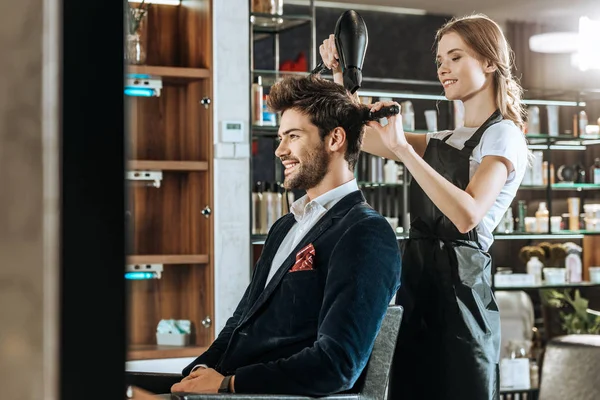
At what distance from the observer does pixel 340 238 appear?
201cm

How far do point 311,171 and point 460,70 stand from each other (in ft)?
1.56

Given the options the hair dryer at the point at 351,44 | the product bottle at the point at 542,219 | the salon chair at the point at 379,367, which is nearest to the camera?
the salon chair at the point at 379,367

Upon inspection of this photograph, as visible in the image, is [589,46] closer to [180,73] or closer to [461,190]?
[180,73]

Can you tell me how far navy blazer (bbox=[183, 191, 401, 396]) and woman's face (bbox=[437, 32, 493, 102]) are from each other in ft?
1.39

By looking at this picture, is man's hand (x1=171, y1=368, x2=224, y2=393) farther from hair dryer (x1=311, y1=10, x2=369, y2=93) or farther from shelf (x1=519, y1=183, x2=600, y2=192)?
shelf (x1=519, y1=183, x2=600, y2=192)

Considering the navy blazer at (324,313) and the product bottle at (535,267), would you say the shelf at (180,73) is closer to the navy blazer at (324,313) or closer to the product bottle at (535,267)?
the navy blazer at (324,313)

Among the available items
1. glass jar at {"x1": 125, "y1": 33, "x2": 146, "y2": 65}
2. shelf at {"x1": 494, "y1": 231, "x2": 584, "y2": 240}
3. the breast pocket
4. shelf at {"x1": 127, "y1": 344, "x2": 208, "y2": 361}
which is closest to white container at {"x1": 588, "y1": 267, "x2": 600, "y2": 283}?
shelf at {"x1": 494, "y1": 231, "x2": 584, "y2": 240}

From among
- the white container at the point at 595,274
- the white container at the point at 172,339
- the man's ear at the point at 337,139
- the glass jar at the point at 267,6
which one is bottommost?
the white container at the point at 172,339

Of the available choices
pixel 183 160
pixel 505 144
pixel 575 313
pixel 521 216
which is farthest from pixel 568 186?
pixel 505 144

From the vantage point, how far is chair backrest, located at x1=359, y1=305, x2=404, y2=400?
202 centimetres

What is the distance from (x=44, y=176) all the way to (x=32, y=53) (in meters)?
0.05

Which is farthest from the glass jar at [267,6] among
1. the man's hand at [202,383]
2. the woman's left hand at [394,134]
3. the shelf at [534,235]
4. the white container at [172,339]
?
the man's hand at [202,383]

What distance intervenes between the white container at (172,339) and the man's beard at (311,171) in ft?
7.90

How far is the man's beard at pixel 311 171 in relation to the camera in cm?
226
